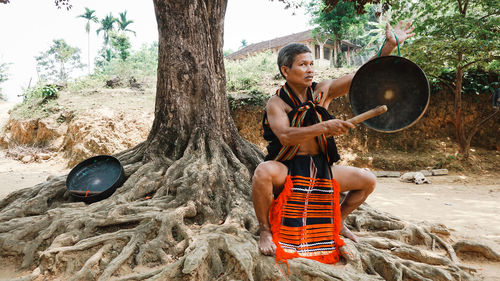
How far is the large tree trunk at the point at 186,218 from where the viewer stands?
7.34 feet

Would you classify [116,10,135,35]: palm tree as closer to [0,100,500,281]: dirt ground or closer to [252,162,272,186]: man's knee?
[0,100,500,281]: dirt ground

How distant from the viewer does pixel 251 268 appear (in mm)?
2070

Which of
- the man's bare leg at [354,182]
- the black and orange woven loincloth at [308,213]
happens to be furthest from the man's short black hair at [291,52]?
the man's bare leg at [354,182]

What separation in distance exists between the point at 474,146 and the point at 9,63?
41625mm

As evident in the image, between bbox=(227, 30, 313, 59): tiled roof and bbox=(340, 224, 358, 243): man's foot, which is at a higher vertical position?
bbox=(227, 30, 313, 59): tiled roof

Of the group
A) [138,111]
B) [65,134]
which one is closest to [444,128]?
[138,111]

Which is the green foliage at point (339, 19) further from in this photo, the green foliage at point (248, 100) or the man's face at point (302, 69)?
the man's face at point (302, 69)

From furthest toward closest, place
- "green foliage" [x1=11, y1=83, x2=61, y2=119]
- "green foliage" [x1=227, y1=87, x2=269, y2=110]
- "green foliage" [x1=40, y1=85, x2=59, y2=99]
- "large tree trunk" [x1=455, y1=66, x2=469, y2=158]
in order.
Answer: "green foliage" [x1=40, y1=85, x2=59, y2=99] < "green foliage" [x1=11, y1=83, x2=61, y2=119] < "green foliage" [x1=227, y1=87, x2=269, y2=110] < "large tree trunk" [x1=455, y1=66, x2=469, y2=158]

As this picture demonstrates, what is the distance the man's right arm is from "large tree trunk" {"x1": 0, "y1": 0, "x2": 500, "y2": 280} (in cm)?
94

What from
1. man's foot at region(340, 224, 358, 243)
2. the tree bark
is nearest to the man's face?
man's foot at region(340, 224, 358, 243)

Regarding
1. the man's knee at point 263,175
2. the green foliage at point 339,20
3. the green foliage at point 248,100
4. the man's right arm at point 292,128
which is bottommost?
the man's knee at point 263,175

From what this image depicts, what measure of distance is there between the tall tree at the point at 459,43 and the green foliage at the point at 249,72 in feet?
19.3

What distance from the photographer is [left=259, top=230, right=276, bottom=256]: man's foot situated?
2.20 metres

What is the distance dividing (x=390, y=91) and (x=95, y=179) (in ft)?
11.5
